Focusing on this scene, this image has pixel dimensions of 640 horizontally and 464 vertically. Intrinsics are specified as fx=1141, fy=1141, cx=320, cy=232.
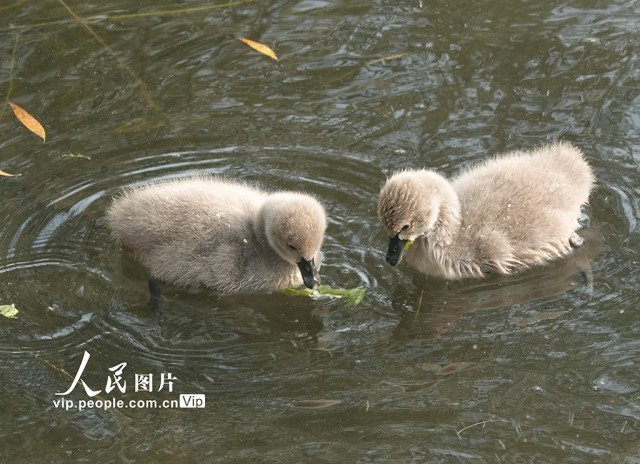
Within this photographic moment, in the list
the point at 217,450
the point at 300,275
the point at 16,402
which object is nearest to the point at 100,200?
the point at 300,275

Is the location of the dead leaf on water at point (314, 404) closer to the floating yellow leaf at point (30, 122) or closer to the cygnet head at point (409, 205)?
the cygnet head at point (409, 205)

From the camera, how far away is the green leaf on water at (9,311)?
18.3 ft

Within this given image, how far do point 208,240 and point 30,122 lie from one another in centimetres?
181

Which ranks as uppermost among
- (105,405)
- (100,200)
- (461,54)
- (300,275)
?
(461,54)

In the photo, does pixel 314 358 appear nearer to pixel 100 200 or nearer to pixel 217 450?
pixel 217 450

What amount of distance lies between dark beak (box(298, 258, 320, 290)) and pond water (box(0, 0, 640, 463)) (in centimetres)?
16

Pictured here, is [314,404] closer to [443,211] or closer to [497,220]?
[443,211]

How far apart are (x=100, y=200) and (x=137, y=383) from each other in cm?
169

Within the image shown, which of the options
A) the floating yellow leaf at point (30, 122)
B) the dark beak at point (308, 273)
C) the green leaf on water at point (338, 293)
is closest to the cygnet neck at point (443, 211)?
the green leaf on water at point (338, 293)

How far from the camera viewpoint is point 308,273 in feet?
18.6

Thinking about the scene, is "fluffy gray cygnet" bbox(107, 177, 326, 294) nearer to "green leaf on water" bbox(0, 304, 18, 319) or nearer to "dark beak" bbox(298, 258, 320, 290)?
"dark beak" bbox(298, 258, 320, 290)

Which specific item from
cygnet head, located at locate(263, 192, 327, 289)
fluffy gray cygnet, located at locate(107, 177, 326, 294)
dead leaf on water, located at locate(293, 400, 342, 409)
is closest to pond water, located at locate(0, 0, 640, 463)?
dead leaf on water, located at locate(293, 400, 342, 409)

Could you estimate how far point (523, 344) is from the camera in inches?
205

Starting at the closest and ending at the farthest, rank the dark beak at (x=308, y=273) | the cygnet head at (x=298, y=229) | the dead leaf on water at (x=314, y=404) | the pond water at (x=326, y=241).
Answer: the pond water at (x=326, y=241) → the dead leaf on water at (x=314, y=404) → the cygnet head at (x=298, y=229) → the dark beak at (x=308, y=273)
